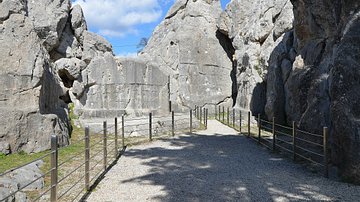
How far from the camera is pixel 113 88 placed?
1262cm

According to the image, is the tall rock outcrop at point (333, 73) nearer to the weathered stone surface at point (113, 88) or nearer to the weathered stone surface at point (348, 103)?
the weathered stone surface at point (348, 103)

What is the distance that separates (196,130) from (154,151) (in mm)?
4513

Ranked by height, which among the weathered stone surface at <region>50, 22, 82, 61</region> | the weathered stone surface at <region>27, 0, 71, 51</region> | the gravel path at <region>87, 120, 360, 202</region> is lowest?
Answer: the gravel path at <region>87, 120, 360, 202</region>

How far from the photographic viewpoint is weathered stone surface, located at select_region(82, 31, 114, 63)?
811 inches

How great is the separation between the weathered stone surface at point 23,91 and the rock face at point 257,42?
35.2 feet

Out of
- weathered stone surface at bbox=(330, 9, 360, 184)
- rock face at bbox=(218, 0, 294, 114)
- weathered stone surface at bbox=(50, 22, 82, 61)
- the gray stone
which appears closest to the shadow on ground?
weathered stone surface at bbox=(330, 9, 360, 184)

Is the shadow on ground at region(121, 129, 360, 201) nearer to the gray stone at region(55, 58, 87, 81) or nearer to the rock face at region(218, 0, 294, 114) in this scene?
the rock face at region(218, 0, 294, 114)

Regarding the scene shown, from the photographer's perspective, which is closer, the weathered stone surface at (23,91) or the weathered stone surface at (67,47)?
the weathered stone surface at (23,91)

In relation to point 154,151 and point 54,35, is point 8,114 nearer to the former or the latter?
point 154,151

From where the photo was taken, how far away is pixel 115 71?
41.6 ft

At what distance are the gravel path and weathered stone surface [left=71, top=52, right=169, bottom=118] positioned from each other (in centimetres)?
536

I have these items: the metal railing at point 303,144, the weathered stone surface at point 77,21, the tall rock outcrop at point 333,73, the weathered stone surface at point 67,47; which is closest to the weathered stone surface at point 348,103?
the tall rock outcrop at point 333,73

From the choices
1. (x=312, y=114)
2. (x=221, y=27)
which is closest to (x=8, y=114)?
(x=312, y=114)

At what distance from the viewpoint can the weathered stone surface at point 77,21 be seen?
67.1 feet
